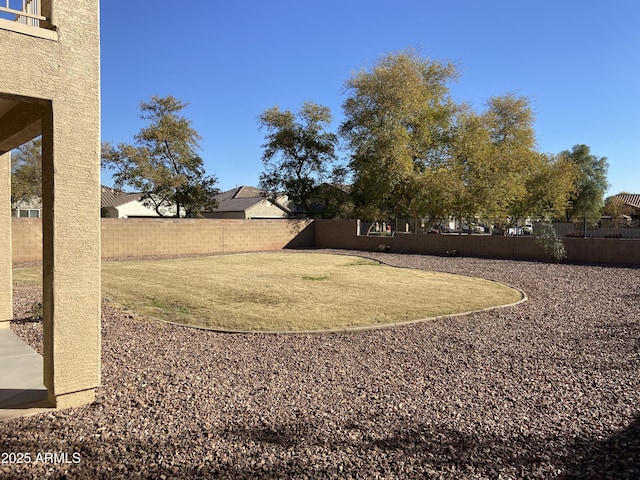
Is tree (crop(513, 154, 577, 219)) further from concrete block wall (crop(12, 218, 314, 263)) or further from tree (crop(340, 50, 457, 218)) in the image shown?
concrete block wall (crop(12, 218, 314, 263))

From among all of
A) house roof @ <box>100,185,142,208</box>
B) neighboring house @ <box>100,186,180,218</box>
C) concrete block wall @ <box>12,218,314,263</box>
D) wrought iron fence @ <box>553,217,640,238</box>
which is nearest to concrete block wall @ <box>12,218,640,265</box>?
concrete block wall @ <box>12,218,314,263</box>

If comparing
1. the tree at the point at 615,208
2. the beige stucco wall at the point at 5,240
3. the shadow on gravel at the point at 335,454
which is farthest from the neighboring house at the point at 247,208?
the shadow on gravel at the point at 335,454

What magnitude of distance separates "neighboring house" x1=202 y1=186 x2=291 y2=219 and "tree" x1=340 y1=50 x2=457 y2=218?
15.9 m

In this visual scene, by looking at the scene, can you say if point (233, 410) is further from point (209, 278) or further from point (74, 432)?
point (209, 278)

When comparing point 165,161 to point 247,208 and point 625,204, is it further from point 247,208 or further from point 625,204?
point 625,204

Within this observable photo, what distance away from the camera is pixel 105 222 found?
20.9m

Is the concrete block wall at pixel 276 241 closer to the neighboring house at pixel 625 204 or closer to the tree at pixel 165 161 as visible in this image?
the tree at pixel 165 161

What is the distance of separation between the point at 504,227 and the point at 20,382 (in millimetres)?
21455

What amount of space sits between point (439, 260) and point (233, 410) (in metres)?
17.3

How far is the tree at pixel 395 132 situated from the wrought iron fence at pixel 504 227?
318 centimetres

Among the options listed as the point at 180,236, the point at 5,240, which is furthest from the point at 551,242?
the point at 5,240

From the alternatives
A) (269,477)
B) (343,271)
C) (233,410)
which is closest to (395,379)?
(233,410)

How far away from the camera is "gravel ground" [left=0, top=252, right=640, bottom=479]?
327 centimetres

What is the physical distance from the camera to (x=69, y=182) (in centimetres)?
394
